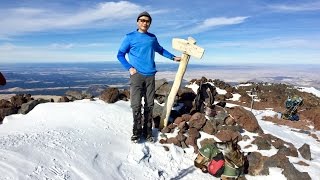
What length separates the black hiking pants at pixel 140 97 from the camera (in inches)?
352

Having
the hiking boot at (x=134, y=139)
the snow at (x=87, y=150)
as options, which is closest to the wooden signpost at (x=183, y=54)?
the snow at (x=87, y=150)

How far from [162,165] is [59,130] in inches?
112

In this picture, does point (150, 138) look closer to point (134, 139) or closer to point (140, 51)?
point (134, 139)

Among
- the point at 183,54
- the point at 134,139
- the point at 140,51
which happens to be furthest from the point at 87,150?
the point at 183,54

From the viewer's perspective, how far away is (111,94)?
39.4 ft

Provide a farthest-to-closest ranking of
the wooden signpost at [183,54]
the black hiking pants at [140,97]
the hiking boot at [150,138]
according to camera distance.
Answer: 1. the wooden signpost at [183,54]
2. the hiking boot at [150,138]
3. the black hiking pants at [140,97]

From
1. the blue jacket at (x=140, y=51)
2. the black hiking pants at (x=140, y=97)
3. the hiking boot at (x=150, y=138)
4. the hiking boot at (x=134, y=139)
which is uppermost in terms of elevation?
the blue jacket at (x=140, y=51)

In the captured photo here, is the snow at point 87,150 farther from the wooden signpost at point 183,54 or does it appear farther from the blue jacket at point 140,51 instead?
the blue jacket at point 140,51

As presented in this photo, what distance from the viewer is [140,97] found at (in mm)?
9016

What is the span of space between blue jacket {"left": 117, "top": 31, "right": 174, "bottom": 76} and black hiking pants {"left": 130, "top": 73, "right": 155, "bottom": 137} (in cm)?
Result: 21

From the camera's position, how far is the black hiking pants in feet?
29.3

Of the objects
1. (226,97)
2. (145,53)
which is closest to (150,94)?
(145,53)

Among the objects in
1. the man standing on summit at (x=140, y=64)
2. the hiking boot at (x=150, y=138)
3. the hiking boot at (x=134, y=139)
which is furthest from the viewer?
the hiking boot at (x=150, y=138)

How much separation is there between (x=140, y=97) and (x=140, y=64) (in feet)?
2.96
